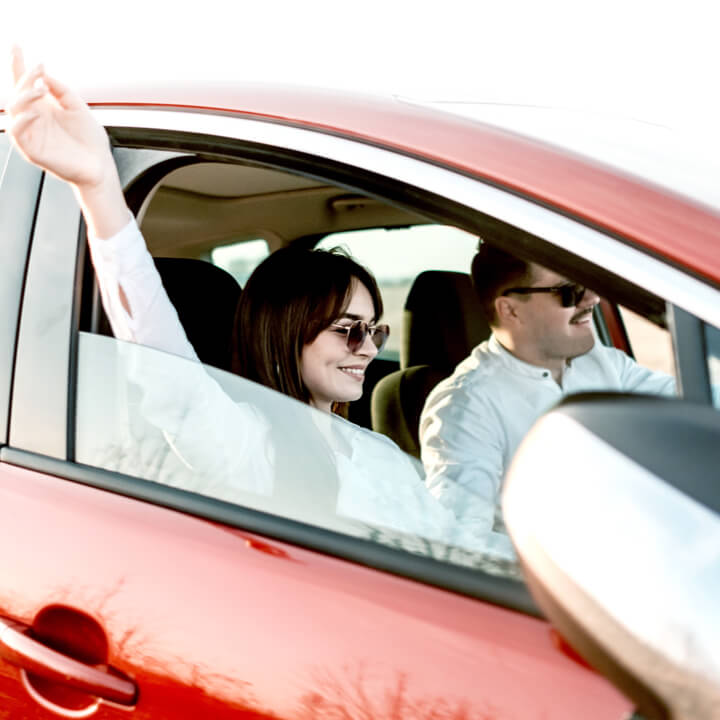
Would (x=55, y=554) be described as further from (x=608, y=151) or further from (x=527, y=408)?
(x=608, y=151)

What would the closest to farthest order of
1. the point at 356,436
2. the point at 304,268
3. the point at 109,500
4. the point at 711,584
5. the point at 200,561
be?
the point at 711,584 < the point at 200,561 < the point at 109,500 < the point at 356,436 < the point at 304,268

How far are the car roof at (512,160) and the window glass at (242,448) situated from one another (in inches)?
15.1

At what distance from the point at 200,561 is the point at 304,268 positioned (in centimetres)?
94

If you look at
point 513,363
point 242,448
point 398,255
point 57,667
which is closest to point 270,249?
point 398,255

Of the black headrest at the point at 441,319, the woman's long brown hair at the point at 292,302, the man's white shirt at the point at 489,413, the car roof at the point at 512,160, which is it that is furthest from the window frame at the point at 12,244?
the black headrest at the point at 441,319

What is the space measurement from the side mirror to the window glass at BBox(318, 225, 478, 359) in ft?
3.66

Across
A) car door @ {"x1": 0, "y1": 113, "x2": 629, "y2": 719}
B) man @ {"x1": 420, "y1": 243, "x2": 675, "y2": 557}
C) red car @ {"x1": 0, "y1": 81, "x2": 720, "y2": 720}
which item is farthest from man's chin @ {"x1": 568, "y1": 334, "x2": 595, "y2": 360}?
car door @ {"x1": 0, "y1": 113, "x2": 629, "y2": 719}

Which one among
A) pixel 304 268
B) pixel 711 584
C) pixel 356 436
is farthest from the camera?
pixel 304 268

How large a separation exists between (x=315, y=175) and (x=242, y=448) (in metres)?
0.38

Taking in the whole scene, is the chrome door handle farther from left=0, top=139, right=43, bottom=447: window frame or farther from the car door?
left=0, top=139, right=43, bottom=447: window frame

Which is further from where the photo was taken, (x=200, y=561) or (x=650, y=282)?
(x=200, y=561)

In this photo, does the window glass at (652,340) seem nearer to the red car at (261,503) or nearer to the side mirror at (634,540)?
the red car at (261,503)

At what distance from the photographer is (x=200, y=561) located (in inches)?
47.8

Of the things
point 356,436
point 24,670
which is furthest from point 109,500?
point 356,436
